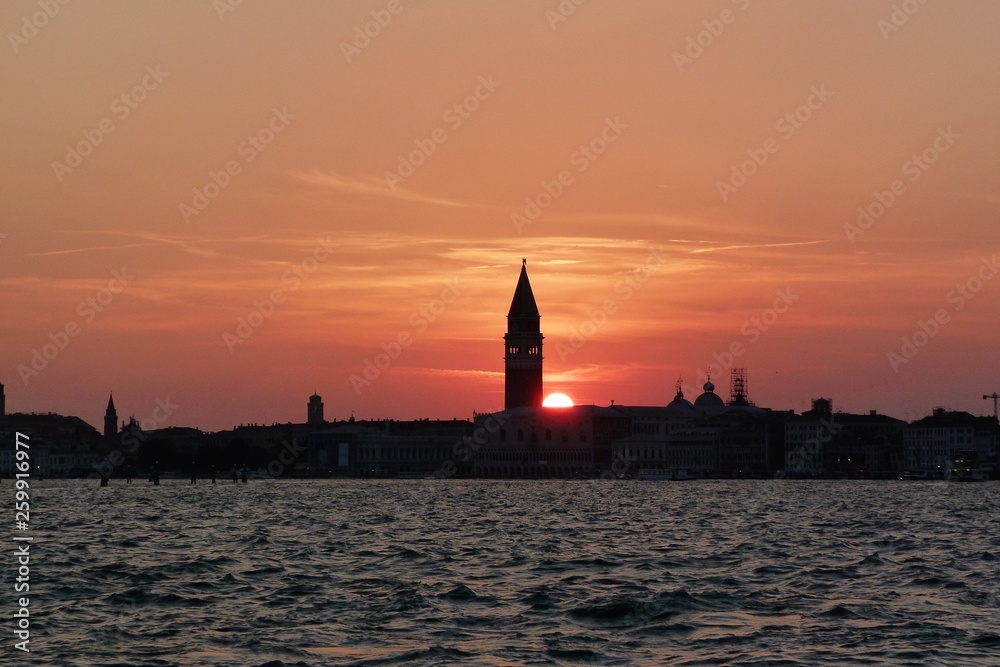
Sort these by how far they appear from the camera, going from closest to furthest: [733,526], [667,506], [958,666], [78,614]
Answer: [958,666], [78,614], [733,526], [667,506]

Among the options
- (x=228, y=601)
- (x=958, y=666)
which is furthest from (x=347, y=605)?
(x=958, y=666)

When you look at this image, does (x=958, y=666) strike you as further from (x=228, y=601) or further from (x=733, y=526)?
(x=733, y=526)

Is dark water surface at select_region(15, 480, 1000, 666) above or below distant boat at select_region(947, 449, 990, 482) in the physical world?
below

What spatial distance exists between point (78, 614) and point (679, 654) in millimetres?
10560

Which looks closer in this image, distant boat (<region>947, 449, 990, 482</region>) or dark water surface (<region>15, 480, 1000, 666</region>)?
dark water surface (<region>15, 480, 1000, 666</region>)

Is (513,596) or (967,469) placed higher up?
(967,469)

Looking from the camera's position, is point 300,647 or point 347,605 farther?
point 347,605

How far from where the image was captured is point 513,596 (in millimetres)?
31547

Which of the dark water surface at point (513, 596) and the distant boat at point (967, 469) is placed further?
the distant boat at point (967, 469)

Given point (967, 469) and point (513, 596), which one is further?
point (967, 469)

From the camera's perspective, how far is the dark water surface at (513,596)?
24734 millimetres

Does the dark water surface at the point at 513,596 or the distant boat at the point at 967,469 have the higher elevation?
the distant boat at the point at 967,469

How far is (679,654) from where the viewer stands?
2455cm

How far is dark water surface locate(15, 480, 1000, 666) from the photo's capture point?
24734 millimetres
